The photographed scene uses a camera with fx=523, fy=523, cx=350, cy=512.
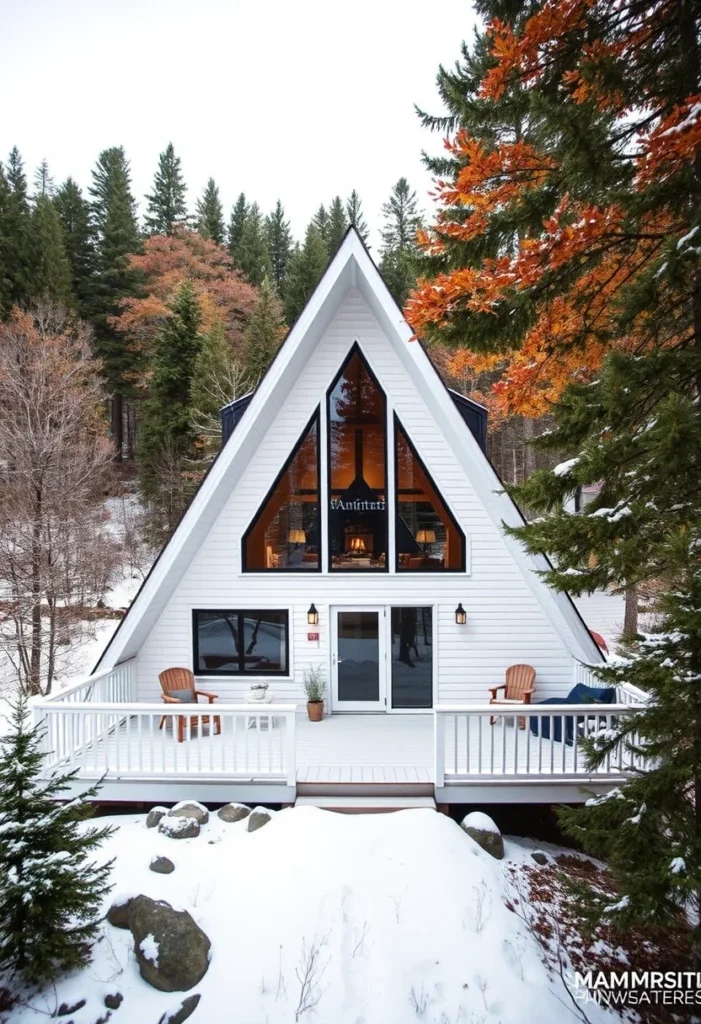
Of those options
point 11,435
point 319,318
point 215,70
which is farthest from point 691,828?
point 215,70

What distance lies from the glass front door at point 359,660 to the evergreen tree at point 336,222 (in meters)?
32.5

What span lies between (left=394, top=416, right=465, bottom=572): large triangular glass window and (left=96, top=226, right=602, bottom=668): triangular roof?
25.4 inches

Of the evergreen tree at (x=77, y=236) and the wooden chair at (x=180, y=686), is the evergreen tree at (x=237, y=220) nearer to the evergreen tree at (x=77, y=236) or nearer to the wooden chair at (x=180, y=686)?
the evergreen tree at (x=77, y=236)

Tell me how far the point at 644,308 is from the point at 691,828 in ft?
12.1

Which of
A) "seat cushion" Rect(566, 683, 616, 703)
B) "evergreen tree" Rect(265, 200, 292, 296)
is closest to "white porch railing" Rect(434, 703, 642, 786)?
"seat cushion" Rect(566, 683, 616, 703)

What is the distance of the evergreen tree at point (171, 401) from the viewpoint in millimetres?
19266

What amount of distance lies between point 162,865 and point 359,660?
422 cm

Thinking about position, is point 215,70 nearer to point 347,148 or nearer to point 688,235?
point 688,235

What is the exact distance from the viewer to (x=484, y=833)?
5.67 metres

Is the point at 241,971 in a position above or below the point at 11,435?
below

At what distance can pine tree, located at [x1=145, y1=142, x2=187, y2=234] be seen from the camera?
33375 millimetres

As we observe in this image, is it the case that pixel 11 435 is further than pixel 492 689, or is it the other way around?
pixel 11 435

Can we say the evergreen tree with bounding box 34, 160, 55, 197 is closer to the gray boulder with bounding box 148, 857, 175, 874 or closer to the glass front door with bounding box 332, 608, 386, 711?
the glass front door with bounding box 332, 608, 386, 711

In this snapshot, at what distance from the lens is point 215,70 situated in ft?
74.5
